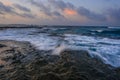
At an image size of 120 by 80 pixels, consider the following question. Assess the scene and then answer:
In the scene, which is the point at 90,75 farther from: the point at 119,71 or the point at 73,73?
the point at 119,71

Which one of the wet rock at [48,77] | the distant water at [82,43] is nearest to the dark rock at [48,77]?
the wet rock at [48,77]

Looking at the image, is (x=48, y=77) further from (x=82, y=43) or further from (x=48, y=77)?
(x=82, y=43)

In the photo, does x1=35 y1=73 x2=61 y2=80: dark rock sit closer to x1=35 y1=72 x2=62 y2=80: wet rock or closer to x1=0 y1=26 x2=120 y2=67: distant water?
x1=35 y1=72 x2=62 y2=80: wet rock

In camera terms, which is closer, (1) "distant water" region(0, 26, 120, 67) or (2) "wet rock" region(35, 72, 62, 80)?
(2) "wet rock" region(35, 72, 62, 80)

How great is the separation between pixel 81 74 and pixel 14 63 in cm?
333

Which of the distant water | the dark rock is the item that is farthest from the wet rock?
the distant water

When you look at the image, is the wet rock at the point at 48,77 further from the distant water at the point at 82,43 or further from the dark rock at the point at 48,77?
the distant water at the point at 82,43

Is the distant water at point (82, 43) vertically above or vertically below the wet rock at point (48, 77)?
below

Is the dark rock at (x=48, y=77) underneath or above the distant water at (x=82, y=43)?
above

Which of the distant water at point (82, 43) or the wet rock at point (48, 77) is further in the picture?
the distant water at point (82, 43)

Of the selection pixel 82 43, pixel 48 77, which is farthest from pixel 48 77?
pixel 82 43

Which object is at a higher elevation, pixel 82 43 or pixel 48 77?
pixel 48 77

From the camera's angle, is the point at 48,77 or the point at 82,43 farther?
the point at 82,43

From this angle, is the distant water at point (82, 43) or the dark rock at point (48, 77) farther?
the distant water at point (82, 43)
